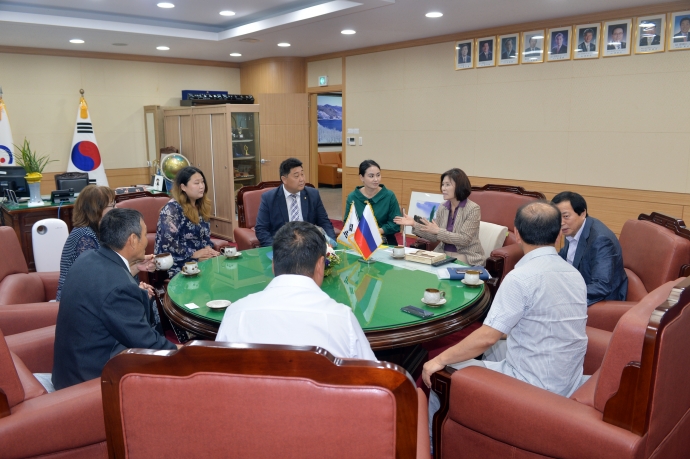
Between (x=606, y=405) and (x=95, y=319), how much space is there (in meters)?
1.81

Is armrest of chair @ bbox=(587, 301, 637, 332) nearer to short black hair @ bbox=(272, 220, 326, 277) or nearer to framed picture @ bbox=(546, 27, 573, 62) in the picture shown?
short black hair @ bbox=(272, 220, 326, 277)

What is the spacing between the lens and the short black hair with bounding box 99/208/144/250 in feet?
7.09

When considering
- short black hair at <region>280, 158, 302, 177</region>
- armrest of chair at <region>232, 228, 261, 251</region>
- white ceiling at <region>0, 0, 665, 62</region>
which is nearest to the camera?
short black hair at <region>280, 158, 302, 177</region>

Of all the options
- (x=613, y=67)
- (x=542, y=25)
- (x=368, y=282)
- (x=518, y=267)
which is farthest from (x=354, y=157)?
(x=518, y=267)

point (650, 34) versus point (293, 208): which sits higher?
point (650, 34)

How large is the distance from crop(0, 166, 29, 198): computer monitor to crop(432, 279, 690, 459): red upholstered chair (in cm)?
531

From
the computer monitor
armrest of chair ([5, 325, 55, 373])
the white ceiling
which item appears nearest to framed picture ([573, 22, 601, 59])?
the white ceiling

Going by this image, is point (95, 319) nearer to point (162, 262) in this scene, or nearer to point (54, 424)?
point (54, 424)

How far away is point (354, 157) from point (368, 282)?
5.31 m

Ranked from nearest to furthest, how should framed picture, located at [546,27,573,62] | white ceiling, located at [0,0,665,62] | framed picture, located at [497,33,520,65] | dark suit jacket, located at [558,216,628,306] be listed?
dark suit jacket, located at [558,216,628,306], white ceiling, located at [0,0,665,62], framed picture, located at [546,27,573,62], framed picture, located at [497,33,520,65]

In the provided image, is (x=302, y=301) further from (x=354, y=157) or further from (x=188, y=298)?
(x=354, y=157)

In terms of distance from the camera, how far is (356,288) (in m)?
2.75

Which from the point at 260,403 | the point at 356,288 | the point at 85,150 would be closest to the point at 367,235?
the point at 356,288

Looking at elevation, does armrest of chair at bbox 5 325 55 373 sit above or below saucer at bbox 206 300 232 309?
below
